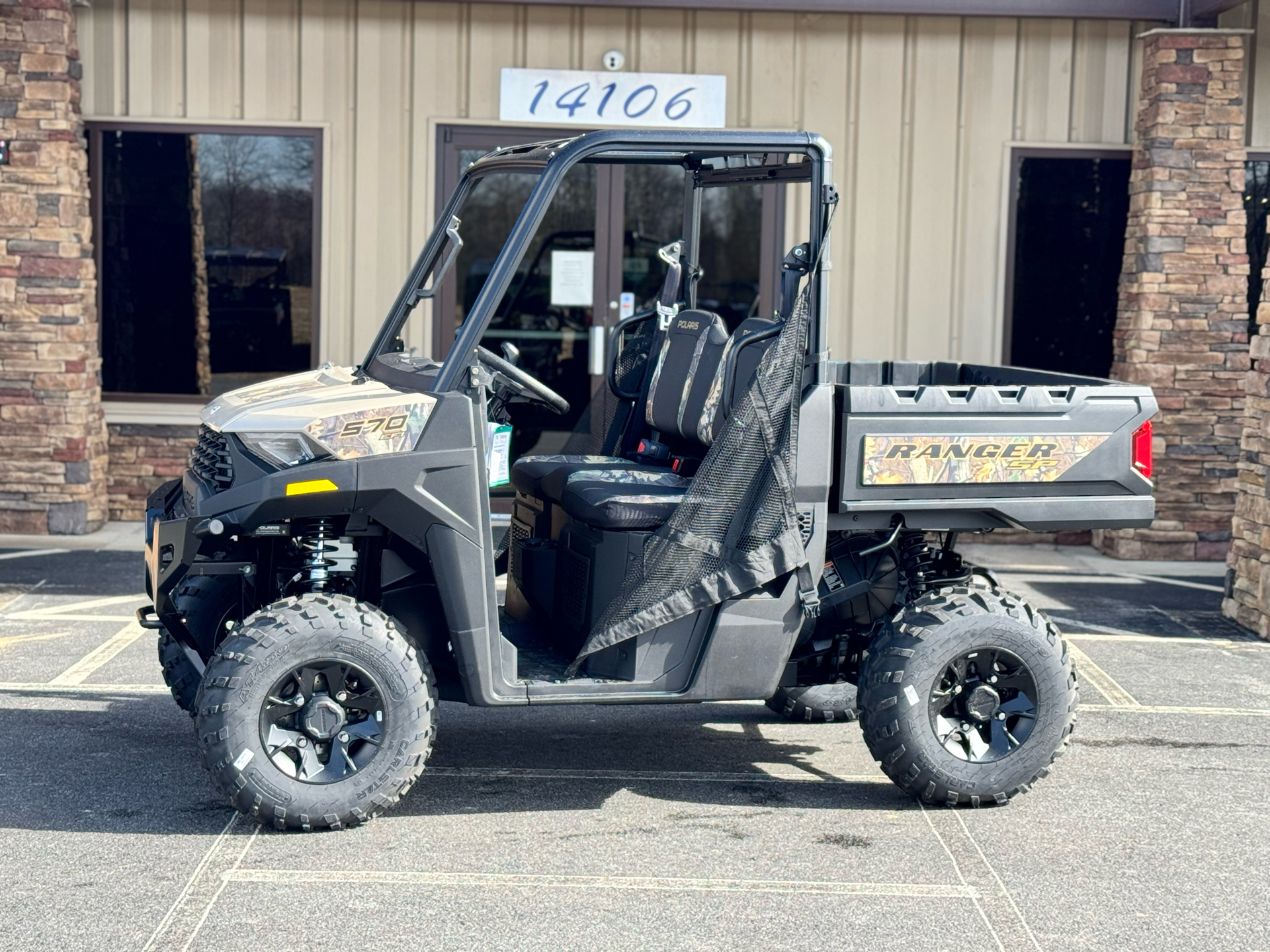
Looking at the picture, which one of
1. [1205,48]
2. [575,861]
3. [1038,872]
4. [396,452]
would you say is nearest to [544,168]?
[396,452]

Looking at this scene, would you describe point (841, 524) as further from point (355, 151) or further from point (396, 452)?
point (355, 151)

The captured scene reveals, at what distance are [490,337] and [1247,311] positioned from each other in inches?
188

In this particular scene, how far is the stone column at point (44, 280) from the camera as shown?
9648 millimetres

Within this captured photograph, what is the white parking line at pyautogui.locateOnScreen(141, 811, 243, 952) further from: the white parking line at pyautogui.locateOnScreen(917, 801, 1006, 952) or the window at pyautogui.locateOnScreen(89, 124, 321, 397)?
the window at pyautogui.locateOnScreen(89, 124, 321, 397)

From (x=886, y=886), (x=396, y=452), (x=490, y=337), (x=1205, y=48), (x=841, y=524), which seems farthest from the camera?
(x=490, y=337)

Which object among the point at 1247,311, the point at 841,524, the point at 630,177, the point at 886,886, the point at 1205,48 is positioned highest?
the point at 1205,48

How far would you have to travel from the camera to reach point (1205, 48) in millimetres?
9773

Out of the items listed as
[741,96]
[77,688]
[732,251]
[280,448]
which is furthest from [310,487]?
[741,96]

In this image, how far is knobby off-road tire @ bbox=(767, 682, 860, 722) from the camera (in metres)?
6.13

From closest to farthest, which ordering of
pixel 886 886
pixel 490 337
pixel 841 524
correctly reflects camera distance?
pixel 886 886
pixel 841 524
pixel 490 337

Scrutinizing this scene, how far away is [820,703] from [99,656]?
3094 mm

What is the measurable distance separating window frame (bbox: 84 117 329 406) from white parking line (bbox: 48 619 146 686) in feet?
9.95

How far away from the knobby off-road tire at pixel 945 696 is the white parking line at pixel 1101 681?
1.28m

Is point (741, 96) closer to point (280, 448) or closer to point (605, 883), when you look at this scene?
point (280, 448)
